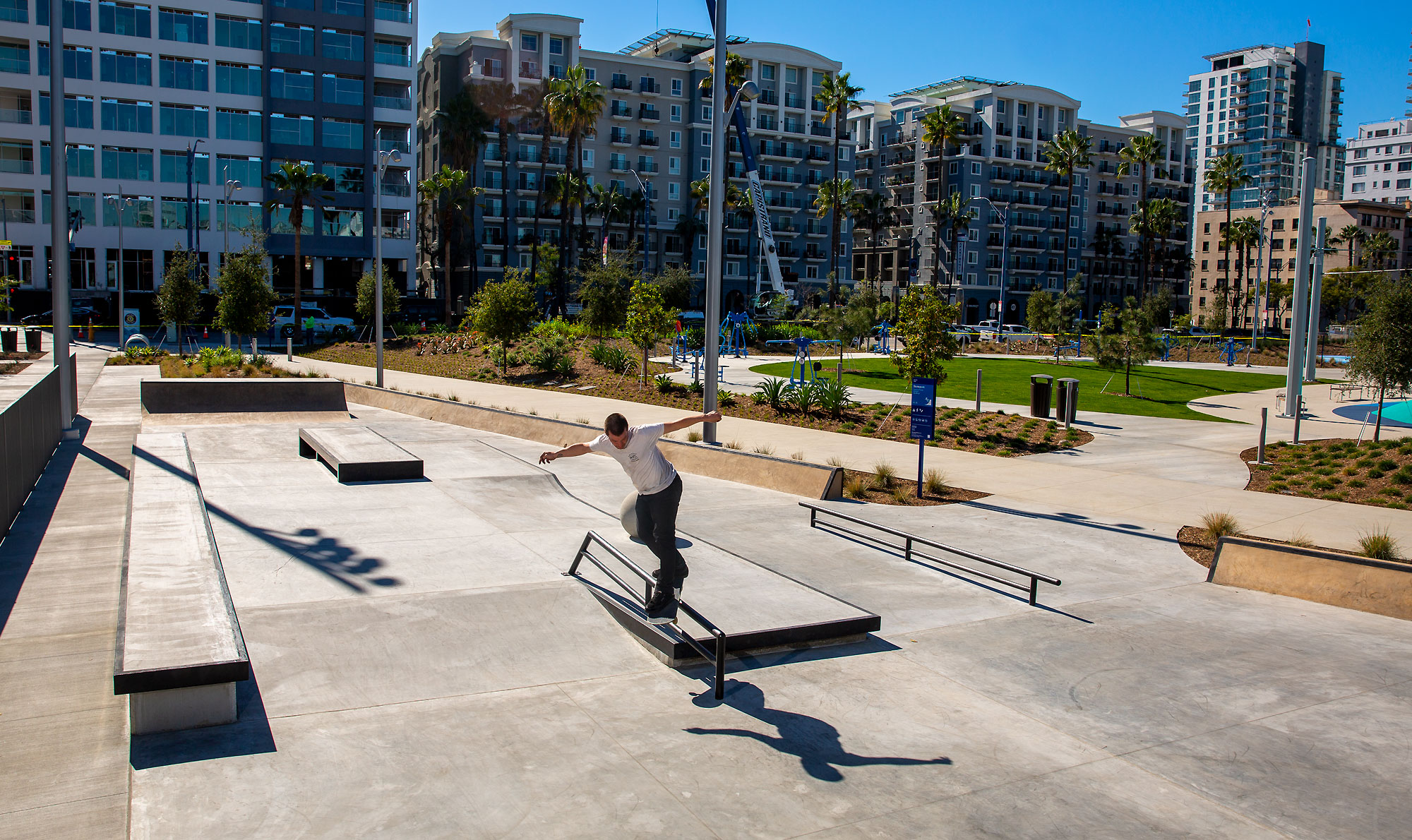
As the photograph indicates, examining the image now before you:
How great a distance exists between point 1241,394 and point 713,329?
24018mm

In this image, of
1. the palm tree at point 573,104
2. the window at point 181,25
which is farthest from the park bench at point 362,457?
the window at point 181,25

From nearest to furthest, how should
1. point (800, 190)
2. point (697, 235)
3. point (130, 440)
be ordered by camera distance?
point (130, 440) → point (697, 235) → point (800, 190)

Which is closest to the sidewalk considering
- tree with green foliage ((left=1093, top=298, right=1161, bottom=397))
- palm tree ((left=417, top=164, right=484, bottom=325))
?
tree with green foliage ((left=1093, top=298, right=1161, bottom=397))

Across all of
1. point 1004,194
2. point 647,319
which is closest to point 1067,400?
point 647,319

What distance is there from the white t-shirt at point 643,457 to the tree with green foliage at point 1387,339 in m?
17.4

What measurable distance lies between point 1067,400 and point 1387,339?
6.07 m

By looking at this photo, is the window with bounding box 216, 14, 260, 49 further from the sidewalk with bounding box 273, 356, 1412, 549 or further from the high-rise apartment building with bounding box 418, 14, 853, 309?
the sidewalk with bounding box 273, 356, 1412, 549

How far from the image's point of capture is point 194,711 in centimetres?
565

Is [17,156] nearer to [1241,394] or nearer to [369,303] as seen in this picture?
[369,303]

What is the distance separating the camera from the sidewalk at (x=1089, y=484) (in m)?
12.3

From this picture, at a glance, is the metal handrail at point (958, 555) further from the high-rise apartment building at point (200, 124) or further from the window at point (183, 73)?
the window at point (183, 73)

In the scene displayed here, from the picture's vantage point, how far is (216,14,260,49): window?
69.6m

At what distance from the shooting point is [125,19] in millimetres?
67625

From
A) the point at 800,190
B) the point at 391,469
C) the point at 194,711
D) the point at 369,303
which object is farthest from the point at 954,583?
the point at 800,190
